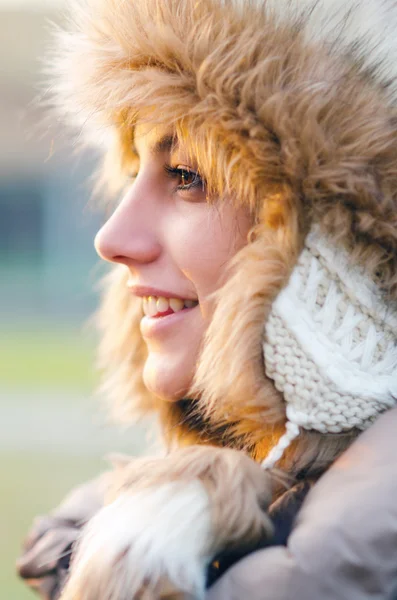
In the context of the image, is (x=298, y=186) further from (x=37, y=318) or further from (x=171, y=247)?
(x=37, y=318)

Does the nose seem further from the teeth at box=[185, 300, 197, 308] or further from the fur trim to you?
the fur trim

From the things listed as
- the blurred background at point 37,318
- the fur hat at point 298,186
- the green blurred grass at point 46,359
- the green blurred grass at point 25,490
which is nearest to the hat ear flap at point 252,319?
the fur hat at point 298,186

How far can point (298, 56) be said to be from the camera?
0.96m

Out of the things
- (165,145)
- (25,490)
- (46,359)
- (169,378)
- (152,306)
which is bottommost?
(25,490)

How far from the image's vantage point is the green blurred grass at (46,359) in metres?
6.72

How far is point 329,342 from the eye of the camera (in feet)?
3.16

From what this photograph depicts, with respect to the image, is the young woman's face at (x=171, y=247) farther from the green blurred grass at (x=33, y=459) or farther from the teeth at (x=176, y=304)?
the green blurred grass at (x=33, y=459)

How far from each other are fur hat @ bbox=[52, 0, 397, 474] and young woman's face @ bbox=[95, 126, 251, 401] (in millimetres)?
56

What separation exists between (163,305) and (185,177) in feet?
0.68

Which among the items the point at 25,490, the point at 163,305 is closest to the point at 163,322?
the point at 163,305

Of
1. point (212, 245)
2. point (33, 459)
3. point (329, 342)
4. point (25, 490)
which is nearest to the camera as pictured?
point (329, 342)

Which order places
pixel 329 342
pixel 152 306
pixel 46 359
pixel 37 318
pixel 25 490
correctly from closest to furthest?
pixel 329 342 → pixel 152 306 → pixel 25 490 → pixel 46 359 → pixel 37 318

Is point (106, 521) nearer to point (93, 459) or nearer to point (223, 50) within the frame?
point (223, 50)

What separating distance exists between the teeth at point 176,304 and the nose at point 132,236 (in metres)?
0.07
